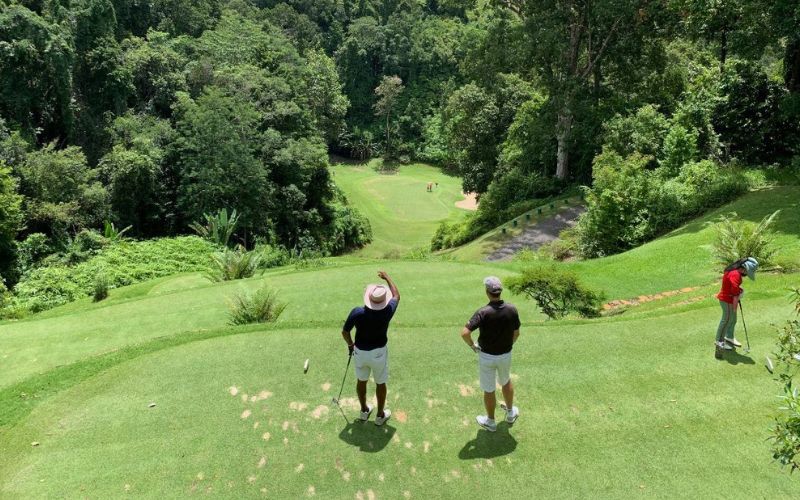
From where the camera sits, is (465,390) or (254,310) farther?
(254,310)

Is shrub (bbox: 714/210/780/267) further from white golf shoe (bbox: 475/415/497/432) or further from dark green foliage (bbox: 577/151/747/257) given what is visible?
white golf shoe (bbox: 475/415/497/432)

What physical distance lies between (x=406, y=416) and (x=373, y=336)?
4.86ft

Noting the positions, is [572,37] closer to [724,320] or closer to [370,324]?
[724,320]

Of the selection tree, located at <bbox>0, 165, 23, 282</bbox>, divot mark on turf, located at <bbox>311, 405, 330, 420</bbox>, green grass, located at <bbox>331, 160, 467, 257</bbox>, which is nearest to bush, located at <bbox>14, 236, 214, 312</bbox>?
tree, located at <bbox>0, 165, 23, 282</bbox>

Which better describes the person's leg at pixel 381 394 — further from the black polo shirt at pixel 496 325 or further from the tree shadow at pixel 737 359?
the tree shadow at pixel 737 359

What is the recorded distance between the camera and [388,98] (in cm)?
8256

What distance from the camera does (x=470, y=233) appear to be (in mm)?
33000

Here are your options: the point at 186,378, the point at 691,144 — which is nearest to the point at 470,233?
the point at 691,144

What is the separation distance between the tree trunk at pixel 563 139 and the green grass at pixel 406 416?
20.8 m

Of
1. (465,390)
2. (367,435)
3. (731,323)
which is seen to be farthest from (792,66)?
(367,435)

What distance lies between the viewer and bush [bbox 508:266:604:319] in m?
12.0

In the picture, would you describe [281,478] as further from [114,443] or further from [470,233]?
[470,233]

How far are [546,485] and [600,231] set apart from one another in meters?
14.1

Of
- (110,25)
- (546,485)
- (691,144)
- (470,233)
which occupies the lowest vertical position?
(470,233)
